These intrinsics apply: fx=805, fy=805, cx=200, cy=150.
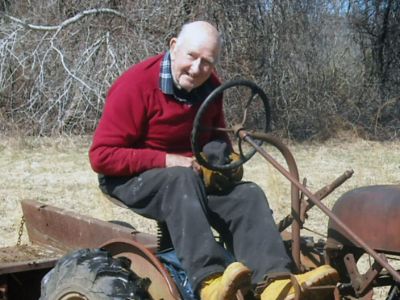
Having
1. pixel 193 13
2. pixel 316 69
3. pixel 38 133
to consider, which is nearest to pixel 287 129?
pixel 316 69

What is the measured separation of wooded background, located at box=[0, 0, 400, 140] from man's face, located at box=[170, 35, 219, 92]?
A: 26.6ft

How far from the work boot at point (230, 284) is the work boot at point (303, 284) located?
0.10 m

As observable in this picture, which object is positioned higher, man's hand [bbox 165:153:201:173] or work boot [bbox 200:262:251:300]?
man's hand [bbox 165:153:201:173]

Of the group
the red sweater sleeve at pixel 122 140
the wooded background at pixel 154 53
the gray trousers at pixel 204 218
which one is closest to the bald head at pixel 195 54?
the red sweater sleeve at pixel 122 140

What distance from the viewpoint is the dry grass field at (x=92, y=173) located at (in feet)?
24.3

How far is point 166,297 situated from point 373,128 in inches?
407

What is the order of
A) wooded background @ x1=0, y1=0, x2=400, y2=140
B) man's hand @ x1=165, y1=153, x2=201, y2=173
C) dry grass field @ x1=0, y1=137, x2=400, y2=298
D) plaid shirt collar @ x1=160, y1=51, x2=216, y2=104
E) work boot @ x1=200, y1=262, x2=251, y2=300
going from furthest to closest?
wooded background @ x1=0, y1=0, x2=400, y2=140, dry grass field @ x1=0, y1=137, x2=400, y2=298, plaid shirt collar @ x1=160, y1=51, x2=216, y2=104, man's hand @ x1=165, y1=153, x2=201, y2=173, work boot @ x1=200, y1=262, x2=251, y2=300

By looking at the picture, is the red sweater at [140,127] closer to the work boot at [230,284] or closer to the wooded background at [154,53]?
the work boot at [230,284]

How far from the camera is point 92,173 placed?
31.0 feet

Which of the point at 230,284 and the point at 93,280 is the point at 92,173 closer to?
the point at 93,280

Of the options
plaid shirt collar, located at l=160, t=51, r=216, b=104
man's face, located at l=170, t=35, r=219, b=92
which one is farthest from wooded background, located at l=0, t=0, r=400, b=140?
man's face, located at l=170, t=35, r=219, b=92

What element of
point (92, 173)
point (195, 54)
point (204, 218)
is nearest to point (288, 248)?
point (204, 218)

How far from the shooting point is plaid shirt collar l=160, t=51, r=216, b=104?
384cm

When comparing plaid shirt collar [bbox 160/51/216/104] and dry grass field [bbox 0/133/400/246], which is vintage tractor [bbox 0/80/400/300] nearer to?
plaid shirt collar [bbox 160/51/216/104]
